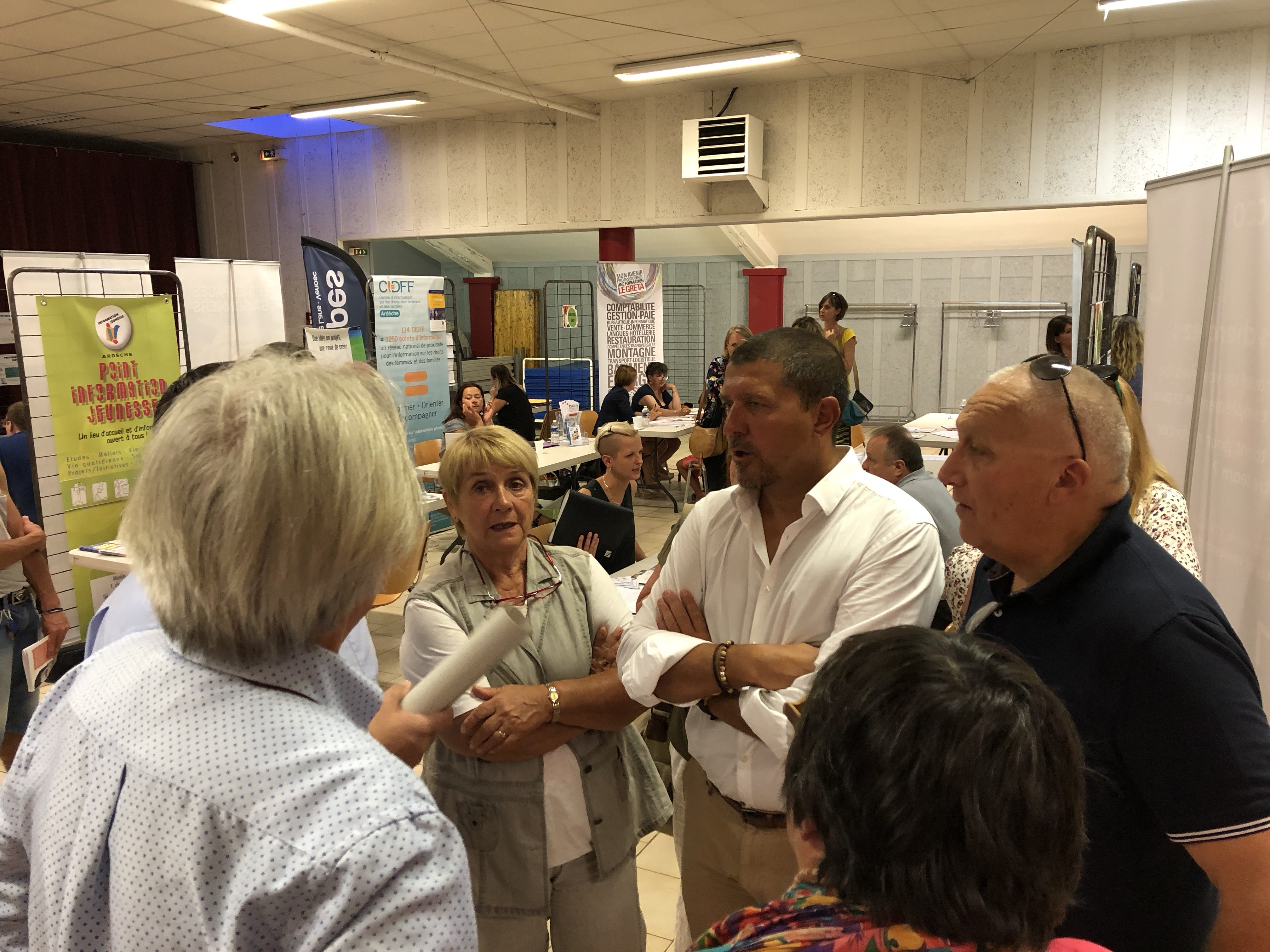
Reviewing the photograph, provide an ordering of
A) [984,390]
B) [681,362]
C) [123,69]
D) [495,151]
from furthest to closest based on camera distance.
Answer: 1. [681,362]
2. [495,151]
3. [123,69]
4. [984,390]

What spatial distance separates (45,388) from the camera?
416cm

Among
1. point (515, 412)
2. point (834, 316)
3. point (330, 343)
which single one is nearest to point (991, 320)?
point (834, 316)

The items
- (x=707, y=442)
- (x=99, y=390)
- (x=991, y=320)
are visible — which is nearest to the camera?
(x=99, y=390)

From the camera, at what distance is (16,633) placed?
3143 millimetres

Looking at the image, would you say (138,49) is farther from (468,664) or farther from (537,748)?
(468,664)

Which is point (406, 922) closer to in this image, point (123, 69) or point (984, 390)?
point (984, 390)

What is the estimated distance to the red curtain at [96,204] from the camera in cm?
979

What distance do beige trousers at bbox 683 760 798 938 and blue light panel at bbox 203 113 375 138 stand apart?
33.4ft

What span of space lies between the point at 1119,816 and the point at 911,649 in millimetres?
556

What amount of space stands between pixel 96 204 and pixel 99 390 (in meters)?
7.90

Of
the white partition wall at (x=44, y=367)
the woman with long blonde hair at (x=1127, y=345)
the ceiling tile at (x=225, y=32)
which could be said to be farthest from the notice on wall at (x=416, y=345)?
the woman with long blonde hair at (x=1127, y=345)

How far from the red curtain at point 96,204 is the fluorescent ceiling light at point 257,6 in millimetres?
→ 4090

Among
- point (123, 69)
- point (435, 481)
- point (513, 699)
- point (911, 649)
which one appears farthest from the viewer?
point (123, 69)

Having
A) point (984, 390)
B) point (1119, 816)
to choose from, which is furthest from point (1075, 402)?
point (1119, 816)
